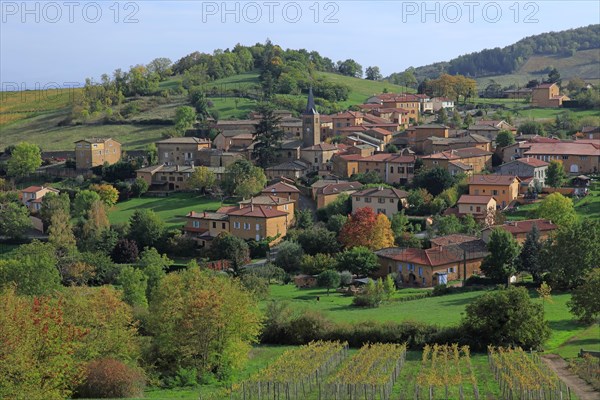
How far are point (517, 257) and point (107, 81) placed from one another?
6216 centimetres

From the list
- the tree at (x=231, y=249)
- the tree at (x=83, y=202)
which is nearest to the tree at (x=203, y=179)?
the tree at (x=83, y=202)

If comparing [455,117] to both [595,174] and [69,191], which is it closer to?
[595,174]

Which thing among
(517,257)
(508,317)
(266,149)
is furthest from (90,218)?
(508,317)

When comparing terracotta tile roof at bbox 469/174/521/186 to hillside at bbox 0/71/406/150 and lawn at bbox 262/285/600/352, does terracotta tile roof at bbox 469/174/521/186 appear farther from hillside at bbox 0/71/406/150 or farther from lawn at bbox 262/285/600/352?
hillside at bbox 0/71/406/150

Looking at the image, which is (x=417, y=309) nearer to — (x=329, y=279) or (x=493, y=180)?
(x=329, y=279)

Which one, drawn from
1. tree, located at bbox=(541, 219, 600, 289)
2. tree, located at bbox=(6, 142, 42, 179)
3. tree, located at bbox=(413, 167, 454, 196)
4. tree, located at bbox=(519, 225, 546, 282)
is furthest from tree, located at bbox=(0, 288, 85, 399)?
tree, located at bbox=(6, 142, 42, 179)

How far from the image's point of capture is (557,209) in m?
47.4

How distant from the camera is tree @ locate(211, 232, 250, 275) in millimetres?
47844

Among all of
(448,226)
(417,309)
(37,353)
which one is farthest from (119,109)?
(37,353)

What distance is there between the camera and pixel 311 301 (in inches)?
1565

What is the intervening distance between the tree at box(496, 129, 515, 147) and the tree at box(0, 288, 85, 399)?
135ft

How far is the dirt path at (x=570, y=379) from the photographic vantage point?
24.5m

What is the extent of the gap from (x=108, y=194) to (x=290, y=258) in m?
17.7

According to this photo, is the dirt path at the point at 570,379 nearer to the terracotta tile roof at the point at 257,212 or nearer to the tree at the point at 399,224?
the tree at the point at 399,224
